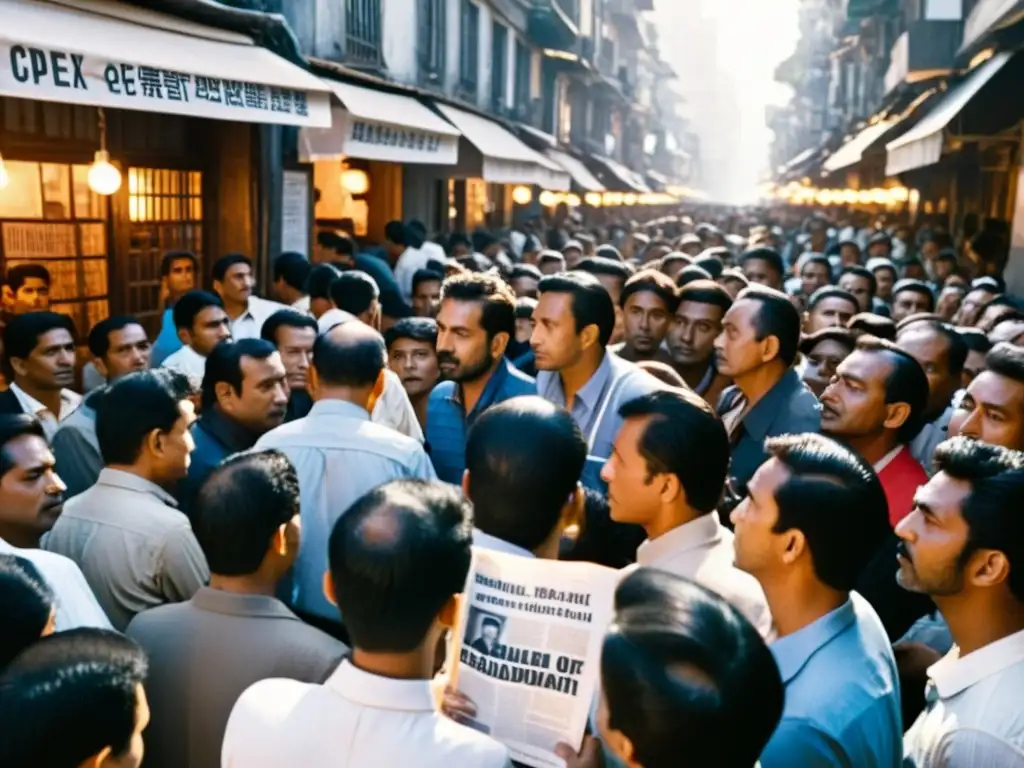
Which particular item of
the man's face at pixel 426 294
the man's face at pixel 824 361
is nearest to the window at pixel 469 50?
the man's face at pixel 426 294

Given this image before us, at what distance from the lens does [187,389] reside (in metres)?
3.88

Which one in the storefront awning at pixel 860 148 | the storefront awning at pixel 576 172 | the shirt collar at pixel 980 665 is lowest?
the shirt collar at pixel 980 665

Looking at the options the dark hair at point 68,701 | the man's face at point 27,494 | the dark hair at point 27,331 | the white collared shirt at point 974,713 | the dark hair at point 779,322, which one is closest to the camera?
the dark hair at point 68,701

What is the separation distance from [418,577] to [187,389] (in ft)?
6.43

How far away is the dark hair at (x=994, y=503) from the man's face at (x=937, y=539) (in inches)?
0.7

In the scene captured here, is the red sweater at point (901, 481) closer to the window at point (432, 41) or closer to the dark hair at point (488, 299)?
the dark hair at point (488, 299)

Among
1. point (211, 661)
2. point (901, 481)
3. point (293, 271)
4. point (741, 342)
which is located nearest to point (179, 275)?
point (293, 271)

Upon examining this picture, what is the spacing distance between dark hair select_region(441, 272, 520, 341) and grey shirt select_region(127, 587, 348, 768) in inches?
98.8

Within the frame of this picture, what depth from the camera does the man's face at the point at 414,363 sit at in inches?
242

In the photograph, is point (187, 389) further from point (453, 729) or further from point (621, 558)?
point (453, 729)

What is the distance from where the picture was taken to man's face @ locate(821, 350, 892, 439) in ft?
14.8

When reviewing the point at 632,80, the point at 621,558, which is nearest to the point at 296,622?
the point at 621,558

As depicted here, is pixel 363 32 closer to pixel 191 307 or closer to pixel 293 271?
pixel 293 271

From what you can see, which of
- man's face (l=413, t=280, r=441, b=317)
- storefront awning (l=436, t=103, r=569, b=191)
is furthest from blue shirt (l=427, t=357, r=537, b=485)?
storefront awning (l=436, t=103, r=569, b=191)
